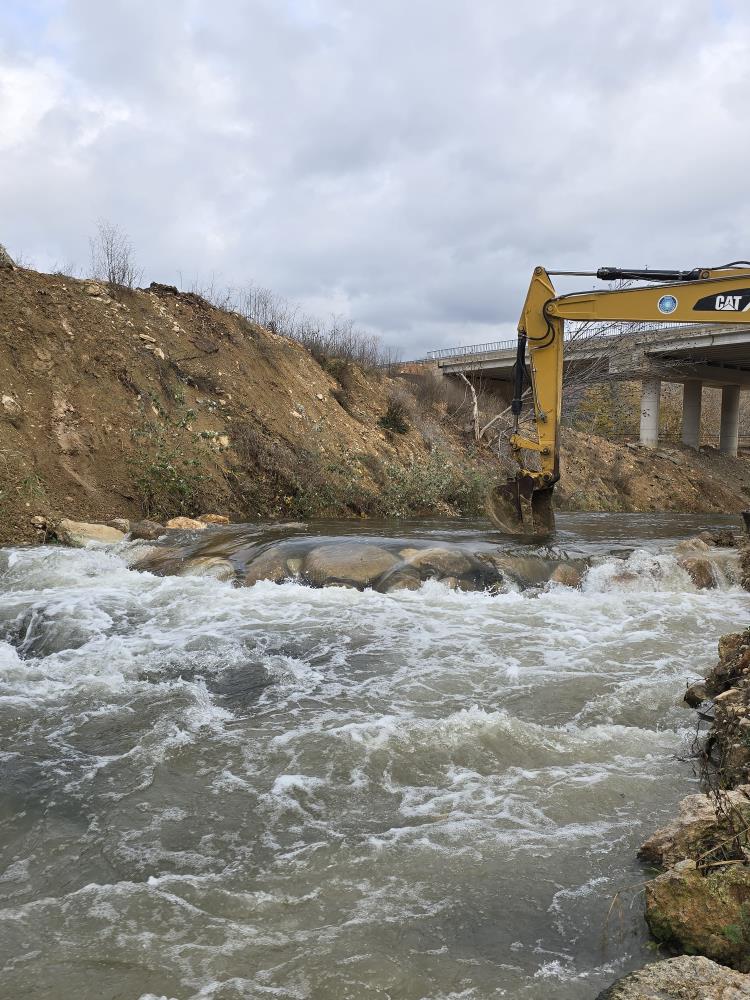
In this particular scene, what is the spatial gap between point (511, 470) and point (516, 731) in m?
20.7

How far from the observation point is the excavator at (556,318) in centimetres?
1135

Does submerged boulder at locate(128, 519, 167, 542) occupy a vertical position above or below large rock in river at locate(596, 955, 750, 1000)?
above

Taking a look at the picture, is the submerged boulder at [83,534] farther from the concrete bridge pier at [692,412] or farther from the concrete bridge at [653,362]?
the concrete bridge pier at [692,412]

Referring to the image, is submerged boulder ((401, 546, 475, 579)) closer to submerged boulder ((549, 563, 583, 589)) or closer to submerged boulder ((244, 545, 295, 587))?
submerged boulder ((549, 563, 583, 589))

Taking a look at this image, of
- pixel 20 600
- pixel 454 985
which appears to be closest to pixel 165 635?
pixel 20 600

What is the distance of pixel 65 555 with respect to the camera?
11.1 meters

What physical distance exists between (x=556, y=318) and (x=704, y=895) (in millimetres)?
11074

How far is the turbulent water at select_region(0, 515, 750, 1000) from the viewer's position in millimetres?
3031

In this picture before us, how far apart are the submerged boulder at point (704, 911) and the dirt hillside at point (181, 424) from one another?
11.8 metres

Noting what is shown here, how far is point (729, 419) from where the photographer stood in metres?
39.6

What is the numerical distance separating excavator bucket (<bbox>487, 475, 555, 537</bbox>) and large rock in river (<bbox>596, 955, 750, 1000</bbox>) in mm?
10937

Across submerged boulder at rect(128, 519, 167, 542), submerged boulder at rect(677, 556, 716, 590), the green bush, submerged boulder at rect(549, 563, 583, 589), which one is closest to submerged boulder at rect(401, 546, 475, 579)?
submerged boulder at rect(549, 563, 583, 589)

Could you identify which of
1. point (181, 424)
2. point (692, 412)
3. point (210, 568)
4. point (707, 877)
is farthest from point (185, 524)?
point (692, 412)

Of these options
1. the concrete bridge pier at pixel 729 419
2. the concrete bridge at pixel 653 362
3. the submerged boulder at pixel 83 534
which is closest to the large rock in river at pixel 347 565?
the submerged boulder at pixel 83 534
